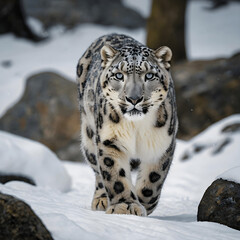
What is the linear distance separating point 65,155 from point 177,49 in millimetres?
4023

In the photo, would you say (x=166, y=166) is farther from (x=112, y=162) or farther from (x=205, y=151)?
(x=205, y=151)

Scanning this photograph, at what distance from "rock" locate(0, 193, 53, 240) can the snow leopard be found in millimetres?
1614

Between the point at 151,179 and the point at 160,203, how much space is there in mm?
1364

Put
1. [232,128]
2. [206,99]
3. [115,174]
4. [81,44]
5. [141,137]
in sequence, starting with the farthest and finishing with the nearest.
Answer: [81,44]
[206,99]
[232,128]
[141,137]
[115,174]

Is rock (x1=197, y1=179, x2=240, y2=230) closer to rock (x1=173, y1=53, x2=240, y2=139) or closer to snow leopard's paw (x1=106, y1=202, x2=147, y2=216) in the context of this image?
snow leopard's paw (x1=106, y1=202, x2=147, y2=216)

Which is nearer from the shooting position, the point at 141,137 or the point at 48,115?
the point at 141,137

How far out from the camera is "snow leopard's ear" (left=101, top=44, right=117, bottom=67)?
216 inches

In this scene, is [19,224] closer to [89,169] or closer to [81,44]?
[89,169]

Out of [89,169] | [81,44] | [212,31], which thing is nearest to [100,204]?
[89,169]

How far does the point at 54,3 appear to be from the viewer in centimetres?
1950

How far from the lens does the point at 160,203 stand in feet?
23.0

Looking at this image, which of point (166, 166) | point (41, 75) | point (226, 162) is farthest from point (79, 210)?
point (41, 75)

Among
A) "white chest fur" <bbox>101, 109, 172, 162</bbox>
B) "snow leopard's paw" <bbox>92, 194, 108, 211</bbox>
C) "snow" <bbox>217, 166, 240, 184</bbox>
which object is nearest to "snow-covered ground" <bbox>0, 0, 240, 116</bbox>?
"snow leopard's paw" <bbox>92, 194, 108, 211</bbox>

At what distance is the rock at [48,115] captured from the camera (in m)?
12.3
